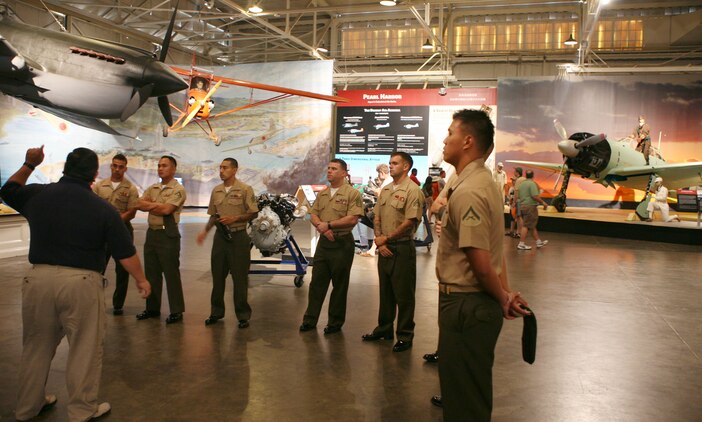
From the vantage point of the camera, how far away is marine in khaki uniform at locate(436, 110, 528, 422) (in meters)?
2.11

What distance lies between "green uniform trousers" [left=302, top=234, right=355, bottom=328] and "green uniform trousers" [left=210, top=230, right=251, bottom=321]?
63cm

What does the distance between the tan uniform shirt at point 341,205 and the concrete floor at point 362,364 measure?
1052 millimetres

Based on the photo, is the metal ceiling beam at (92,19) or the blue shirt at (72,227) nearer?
the blue shirt at (72,227)

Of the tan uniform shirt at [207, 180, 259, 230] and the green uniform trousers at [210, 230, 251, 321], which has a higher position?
the tan uniform shirt at [207, 180, 259, 230]

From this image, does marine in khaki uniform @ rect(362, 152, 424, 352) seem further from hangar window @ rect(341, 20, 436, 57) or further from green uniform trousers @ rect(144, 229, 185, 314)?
hangar window @ rect(341, 20, 436, 57)

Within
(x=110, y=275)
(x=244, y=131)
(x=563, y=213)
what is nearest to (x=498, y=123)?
(x=563, y=213)

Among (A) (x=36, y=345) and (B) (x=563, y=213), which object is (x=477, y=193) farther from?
(B) (x=563, y=213)

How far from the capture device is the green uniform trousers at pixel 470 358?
2.15 meters

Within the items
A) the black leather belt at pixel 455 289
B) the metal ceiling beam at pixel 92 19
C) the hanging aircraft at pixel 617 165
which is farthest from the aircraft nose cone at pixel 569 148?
the black leather belt at pixel 455 289

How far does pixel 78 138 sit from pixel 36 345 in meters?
14.8

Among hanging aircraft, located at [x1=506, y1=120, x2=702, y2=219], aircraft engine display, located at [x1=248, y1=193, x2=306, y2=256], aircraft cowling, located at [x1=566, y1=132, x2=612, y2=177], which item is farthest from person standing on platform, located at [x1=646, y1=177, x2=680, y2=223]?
aircraft engine display, located at [x1=248, y1=193, x2=306, y2=256]

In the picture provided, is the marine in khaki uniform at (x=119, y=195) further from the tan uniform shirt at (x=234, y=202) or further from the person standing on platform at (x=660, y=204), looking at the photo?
the person standing on platform at (x=660, y=204)

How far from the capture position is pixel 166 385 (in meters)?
3.51

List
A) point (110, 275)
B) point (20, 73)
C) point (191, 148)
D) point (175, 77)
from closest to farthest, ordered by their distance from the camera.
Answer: point (20, 73), point (175, 77), point (110, 275), point (191, 148)
